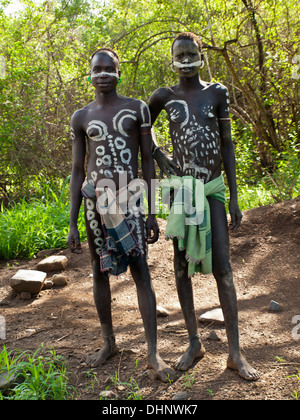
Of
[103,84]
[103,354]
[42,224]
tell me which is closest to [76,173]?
[103,84]

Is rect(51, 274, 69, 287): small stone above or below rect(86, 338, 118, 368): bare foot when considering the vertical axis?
above

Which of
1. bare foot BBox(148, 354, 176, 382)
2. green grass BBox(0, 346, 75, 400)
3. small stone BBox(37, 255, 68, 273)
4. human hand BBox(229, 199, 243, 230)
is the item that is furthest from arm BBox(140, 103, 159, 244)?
small stone BBox(37, 255, 68, 273)

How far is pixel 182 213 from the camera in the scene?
8.88 ft

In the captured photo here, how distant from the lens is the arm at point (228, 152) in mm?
2795

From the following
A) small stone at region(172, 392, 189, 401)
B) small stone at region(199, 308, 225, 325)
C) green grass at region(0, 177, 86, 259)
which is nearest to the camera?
small stone at region(172, 392, 189, 401)

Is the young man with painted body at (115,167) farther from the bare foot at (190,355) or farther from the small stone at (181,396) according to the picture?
the small stone at (181,396)

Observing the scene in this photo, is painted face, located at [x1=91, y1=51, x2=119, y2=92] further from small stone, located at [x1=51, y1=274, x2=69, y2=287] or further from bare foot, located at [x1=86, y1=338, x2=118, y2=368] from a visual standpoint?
small stone, located at [x1=51, y1=274, x2=69, y2=287]

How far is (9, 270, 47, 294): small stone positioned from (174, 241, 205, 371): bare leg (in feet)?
6.06

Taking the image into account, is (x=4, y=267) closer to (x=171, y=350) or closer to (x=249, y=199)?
(x=171, y=350)

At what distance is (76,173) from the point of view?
2889mm

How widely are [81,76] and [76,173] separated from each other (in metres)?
4.56

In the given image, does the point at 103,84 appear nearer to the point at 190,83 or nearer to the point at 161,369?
the point at 190,83

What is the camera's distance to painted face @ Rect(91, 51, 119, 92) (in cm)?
272
